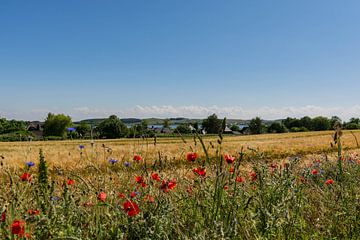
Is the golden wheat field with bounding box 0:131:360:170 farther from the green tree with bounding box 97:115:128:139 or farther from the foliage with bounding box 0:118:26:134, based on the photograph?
the foliage with bounding box 0:118:26:134

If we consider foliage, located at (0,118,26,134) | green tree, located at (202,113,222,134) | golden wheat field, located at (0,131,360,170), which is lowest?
golden wheat field, located at (0,131,360,170)

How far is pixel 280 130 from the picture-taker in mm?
113938

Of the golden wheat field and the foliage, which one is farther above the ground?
the foliage

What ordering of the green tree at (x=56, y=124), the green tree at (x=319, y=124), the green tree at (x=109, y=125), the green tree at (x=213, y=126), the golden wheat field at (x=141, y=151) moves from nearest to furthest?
the green tree at (x=213, y=126) → the green tree at (x=109, y=125) → the golden wheat field at (x=141, y=151) → the green tree at (x=56, y=124) → the green tree at (x=319, y=124)

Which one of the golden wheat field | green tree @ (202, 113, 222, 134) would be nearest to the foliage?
the golden wheat field

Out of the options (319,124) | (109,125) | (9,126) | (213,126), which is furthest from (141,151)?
(319,124)

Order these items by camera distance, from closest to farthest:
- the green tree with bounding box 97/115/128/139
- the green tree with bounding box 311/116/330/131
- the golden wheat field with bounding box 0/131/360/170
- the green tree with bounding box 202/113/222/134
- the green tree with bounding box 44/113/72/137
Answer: the green tree with bounding box 202/113/222/134
the green tree with bounding box 97/115/128/139
the golden wheat field with bounding box 0/131/360/170
the green tree with bounding box 44/113/72/137
the green tree with bounding box 311/116/330/131

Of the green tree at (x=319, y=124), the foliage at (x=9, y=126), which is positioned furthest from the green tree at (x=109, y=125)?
the green tree at (x=319, y=124)

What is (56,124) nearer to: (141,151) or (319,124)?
(319,124)

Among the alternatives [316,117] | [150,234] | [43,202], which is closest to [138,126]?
[43,202]

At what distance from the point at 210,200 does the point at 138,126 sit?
214cm

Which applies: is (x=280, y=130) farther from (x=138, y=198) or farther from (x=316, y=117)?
(x=138, y=198)

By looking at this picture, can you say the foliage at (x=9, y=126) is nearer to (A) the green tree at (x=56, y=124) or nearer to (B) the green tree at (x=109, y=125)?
(A) the green tree at (x=56, y=124)

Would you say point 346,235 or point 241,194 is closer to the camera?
point 346,235
